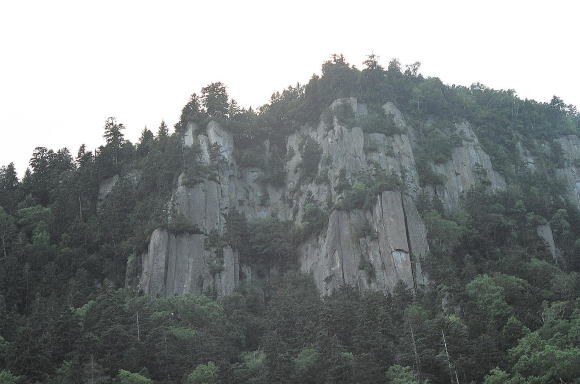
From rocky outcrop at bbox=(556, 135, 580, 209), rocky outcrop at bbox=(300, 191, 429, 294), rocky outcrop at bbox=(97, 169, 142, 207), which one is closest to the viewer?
rocky outcrop at bbox=(300, 191, 429, 294)

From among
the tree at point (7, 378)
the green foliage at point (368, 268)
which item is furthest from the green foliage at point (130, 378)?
the green foliage at point (368, 268)

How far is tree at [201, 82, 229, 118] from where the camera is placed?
9512 centimetres

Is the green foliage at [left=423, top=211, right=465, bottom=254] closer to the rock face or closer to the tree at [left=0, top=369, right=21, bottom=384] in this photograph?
the rock face

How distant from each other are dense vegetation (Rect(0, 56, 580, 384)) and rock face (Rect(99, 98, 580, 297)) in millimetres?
1173

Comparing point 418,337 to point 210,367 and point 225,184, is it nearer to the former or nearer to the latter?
point 210,367

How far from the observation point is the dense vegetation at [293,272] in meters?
57.2

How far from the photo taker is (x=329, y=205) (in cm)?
8431

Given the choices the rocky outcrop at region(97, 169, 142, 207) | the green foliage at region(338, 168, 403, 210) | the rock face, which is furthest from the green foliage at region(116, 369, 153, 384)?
the rocky outcrop at region(97, 169, 142, 207)

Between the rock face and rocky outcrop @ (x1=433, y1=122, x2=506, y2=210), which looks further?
rocky outcrop @ (x1=433, y1=122, x2=506, y2=210)

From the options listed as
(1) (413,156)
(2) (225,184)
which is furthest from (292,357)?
(1) (413,156)

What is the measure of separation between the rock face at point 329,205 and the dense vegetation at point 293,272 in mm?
1173

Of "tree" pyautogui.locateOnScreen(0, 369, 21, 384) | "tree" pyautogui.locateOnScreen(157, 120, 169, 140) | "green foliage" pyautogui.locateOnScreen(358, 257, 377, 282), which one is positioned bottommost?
"tree" pyautogui.locateOnScreen(0, 369, 21, 384)

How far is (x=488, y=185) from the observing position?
92188mm

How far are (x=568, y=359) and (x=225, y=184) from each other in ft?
144
